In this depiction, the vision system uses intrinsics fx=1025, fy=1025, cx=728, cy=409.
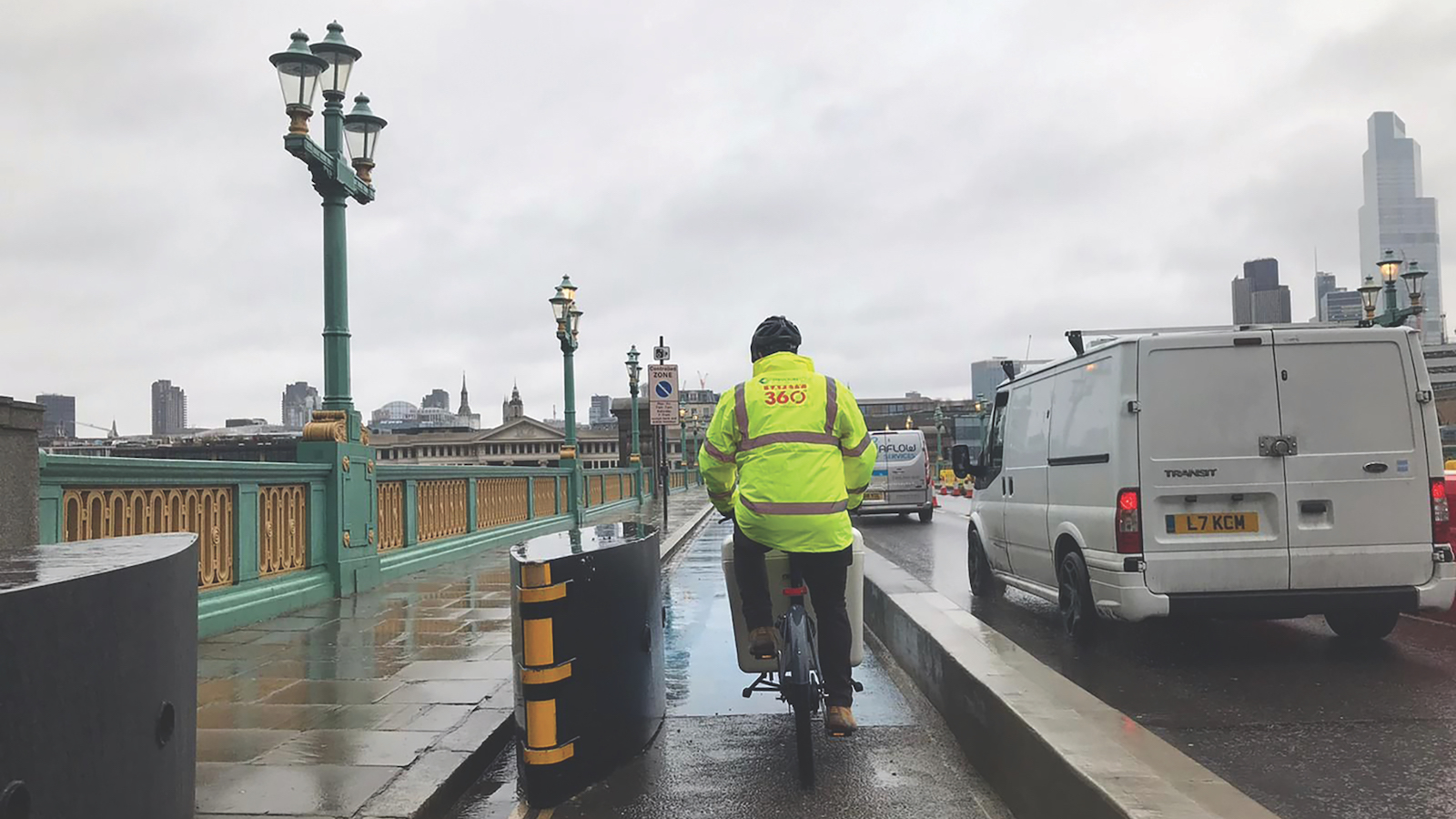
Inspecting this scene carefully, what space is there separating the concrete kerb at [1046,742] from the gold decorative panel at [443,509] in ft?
27.1

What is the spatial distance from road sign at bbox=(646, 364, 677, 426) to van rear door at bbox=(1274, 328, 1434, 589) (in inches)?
584

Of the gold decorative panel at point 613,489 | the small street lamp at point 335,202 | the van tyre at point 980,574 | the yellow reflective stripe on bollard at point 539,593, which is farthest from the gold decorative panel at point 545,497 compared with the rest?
the yellow reflective stripe on bollard at point 539,593

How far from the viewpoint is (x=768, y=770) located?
4668mm

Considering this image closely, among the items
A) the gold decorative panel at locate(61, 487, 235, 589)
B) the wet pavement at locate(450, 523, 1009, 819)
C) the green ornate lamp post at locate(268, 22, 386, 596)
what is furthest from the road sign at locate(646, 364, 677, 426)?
the wet pavement at locate(450, 523, 1009, 819)

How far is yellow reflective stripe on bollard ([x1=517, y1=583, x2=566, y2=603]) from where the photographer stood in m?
4.16

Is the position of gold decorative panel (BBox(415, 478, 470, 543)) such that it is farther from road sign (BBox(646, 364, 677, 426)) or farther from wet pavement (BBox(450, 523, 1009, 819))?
wet pavement (BBox(450, 523, 1009, 819))

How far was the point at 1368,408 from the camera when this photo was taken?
6.50 m

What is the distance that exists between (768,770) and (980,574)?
231 inches

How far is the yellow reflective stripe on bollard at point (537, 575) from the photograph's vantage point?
416 cm

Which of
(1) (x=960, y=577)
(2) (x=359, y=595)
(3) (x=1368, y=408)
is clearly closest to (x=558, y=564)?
(3) (x=1368, y=408)

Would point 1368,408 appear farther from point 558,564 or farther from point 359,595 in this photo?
point 359,595

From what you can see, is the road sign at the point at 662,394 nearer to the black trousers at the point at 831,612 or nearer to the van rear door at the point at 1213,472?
the van rear door at the point at 1213,472

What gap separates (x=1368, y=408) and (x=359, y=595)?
8571 millimetres

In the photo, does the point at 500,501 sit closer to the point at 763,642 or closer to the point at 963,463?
the point at 963,463
